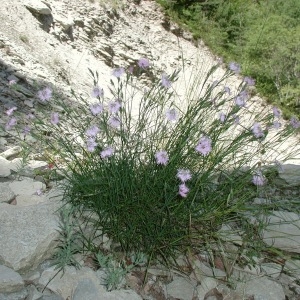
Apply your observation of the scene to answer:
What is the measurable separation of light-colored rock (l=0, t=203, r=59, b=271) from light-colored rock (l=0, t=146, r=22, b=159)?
A: 0.96 metres

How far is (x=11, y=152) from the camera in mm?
3004

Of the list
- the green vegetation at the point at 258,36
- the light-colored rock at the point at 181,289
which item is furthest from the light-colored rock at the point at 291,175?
the green vegetation at the point at 258,36

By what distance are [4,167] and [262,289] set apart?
1.63 meters

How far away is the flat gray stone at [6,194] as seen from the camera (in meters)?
2.21

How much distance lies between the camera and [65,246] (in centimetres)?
187

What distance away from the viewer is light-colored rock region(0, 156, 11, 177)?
8.43 ft

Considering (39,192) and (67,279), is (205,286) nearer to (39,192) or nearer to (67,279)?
(67,279)

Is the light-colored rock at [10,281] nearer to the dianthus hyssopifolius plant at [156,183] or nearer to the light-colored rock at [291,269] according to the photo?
the dianthus hyssopifolius plant at [156,183]

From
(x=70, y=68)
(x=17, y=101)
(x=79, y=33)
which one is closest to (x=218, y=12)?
(x=79, y=33)

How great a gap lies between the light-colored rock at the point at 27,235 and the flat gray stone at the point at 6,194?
0.15m

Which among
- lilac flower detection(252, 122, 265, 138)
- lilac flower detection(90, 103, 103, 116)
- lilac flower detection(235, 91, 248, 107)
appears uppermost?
lilac flower detection(235, 91, 248, 107)

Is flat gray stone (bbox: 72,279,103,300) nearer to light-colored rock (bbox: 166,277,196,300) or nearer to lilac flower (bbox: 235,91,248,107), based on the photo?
light-colored rock (bbox: 166,277,196,300)

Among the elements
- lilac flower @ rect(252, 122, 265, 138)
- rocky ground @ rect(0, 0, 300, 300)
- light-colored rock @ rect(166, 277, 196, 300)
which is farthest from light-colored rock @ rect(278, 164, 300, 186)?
light-colored rock @ rect(166, 277, 196, 300)

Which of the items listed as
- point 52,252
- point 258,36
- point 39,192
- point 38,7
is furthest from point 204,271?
point 258,36
